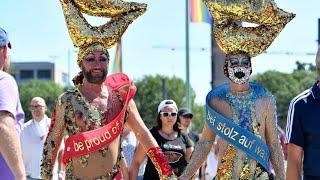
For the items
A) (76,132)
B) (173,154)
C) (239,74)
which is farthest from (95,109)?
(173,154)

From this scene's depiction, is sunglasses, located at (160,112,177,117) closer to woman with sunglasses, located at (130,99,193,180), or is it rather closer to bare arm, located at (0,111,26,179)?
woman with sunglasses, located at (130,99,193,180)

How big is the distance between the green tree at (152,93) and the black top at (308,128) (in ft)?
206

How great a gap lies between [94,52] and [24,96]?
7843cm

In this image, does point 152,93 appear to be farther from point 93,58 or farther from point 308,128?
point 308,128

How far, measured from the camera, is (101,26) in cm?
598

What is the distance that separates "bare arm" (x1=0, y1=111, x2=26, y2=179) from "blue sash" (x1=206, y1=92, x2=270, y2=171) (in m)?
1.91

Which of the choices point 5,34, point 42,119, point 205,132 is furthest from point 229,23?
point 42,119

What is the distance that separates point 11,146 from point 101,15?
2.00 metres

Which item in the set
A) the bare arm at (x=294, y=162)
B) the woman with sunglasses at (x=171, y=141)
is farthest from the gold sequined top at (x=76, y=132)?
the woman with sunglasses at (x=171, y=141)

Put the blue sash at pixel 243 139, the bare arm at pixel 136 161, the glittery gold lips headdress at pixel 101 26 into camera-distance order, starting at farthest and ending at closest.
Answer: the bare arm at pixel 136 161 → the glittery gold lips headdress at pixel 101 26 → the blue sash at pixel 243 139

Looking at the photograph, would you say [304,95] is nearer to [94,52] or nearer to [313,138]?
[313,138]

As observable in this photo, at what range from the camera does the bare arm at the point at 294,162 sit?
194 inches

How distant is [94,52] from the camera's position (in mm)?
5820

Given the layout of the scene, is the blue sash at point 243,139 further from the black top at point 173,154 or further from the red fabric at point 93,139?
the black top at point 173,154
